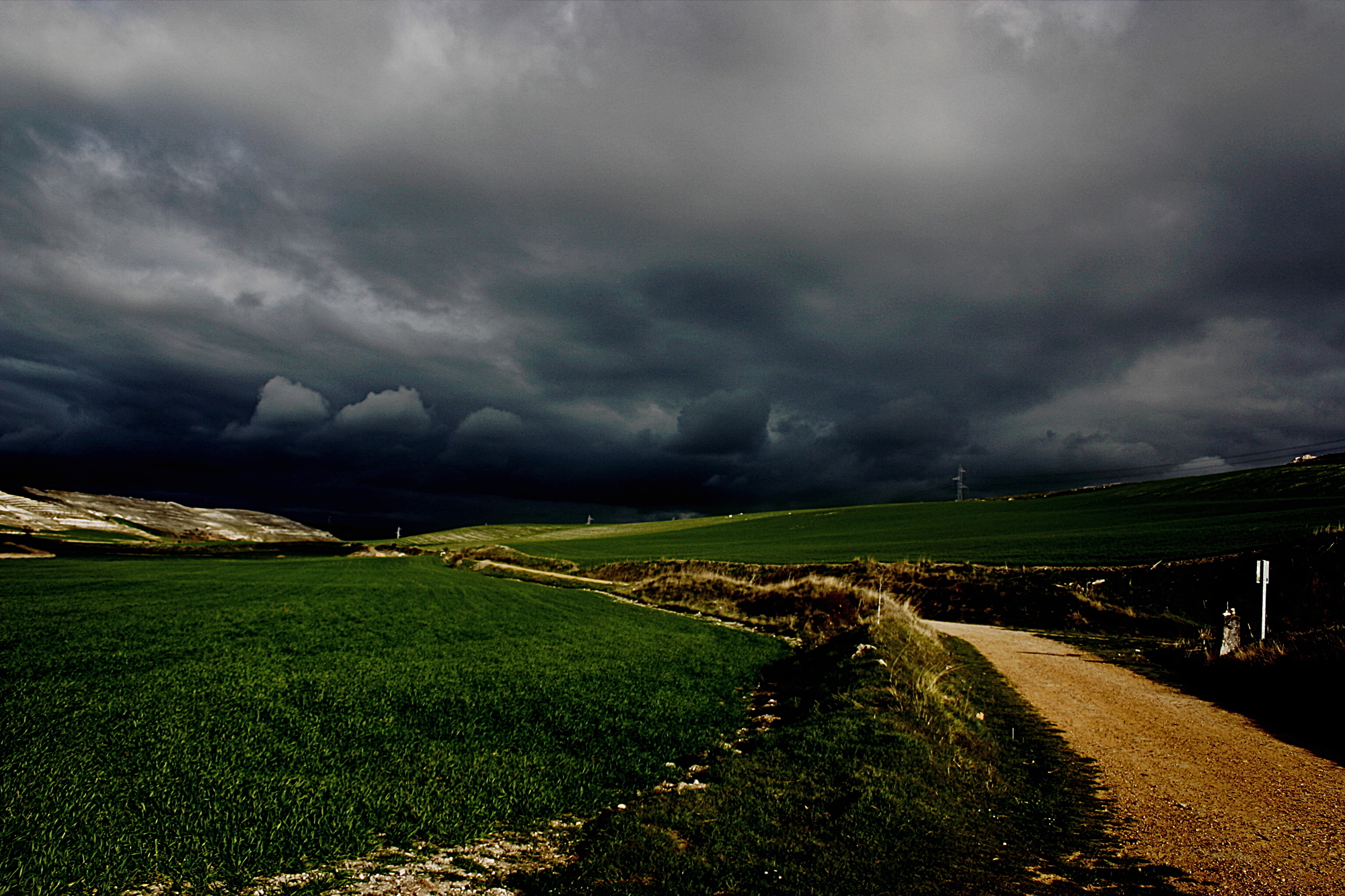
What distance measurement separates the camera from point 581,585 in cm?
5044

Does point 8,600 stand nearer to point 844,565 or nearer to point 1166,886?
point 1166,886

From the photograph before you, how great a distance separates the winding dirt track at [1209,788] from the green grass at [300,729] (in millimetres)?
5840

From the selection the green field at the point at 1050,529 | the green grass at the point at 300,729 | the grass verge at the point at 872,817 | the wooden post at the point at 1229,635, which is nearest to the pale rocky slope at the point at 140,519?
the green field at the point at 1050,529

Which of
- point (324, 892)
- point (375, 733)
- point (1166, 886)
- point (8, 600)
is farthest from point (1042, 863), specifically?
point (8, 600)

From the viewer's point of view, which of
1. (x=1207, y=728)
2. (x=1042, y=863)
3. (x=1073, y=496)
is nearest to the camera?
(x=1042, y=863)

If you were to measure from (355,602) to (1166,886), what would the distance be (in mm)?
25887

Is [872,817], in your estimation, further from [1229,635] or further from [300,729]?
[1229,635]

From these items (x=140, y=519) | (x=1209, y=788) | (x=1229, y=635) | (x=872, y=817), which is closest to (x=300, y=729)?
(x=872, y=817)

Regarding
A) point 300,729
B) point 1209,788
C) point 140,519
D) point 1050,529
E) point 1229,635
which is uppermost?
point 1050,529

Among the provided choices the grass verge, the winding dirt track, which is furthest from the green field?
the grass verge

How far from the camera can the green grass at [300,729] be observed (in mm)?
5965

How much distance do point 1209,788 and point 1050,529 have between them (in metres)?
53.1

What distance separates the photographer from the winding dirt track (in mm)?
5945

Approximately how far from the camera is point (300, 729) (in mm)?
9297
